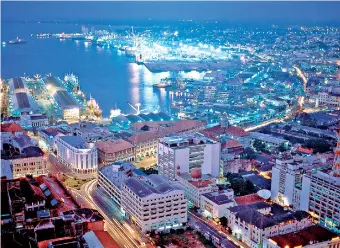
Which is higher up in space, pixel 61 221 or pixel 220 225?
pixel 61 221

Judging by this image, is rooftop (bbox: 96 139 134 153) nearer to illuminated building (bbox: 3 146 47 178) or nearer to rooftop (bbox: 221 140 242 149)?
illuminated building (bbox: 3 146 47 178)

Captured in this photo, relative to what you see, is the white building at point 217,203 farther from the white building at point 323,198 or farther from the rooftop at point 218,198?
the white building at point 323,198

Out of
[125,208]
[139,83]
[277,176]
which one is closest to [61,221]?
[125,208]

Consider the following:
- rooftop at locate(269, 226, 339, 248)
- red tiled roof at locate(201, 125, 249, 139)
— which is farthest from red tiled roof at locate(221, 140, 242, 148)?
rooftop at locate(269, 226, 339, 248)

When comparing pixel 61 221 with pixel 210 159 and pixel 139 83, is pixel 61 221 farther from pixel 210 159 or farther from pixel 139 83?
pixel 139 83

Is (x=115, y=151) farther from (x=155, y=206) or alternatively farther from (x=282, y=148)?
(x=282, y=148)
